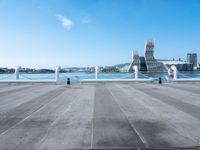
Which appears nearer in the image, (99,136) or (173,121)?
(99,136)

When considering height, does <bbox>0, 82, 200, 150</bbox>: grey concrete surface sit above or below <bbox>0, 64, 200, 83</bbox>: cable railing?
below

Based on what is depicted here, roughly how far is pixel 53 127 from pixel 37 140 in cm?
74

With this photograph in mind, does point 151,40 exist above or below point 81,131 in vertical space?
above

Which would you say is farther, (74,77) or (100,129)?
(74,77)

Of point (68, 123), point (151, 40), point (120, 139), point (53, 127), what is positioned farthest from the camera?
point (151, 40)

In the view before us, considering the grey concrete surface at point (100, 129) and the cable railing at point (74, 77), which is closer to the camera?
the grey concrete surface at point (100, 129)

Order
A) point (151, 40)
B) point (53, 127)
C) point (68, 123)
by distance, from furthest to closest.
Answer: point (151, 40), point (68, 123), point (53, 127)

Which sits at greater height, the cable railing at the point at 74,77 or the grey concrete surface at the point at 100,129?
the cable railing at the point at 74,77

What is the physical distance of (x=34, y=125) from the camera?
13.5 ft

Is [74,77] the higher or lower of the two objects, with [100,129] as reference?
higher

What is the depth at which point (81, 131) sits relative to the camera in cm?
371

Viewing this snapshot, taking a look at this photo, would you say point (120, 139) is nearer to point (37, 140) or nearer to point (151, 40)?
point (37, 140)

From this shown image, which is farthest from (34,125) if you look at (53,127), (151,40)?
(151,40)

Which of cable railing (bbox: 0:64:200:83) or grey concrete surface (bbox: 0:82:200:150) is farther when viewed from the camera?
cable railing (bbox: 0:64:200:83)
